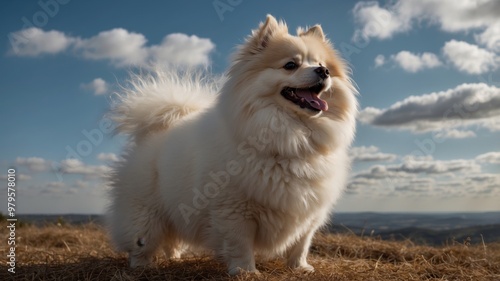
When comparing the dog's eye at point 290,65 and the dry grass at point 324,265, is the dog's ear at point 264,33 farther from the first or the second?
the dry grass at point 324,265

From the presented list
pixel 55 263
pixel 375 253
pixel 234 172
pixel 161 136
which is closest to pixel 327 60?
pixel 234 172

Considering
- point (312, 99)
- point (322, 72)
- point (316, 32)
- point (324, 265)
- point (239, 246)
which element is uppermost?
point (316, 32)

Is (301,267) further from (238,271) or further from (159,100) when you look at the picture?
(159,100)

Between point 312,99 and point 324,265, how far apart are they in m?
1.82

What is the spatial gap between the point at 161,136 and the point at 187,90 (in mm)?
598

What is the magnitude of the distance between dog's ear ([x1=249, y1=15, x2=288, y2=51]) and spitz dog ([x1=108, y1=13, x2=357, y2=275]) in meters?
0.01

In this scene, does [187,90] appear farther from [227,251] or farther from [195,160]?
[227,251]

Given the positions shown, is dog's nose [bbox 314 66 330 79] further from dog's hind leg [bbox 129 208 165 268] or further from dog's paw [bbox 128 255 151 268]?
dog's paw [bbox 128 255 151 268]

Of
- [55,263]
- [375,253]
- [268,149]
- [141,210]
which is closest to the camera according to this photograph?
[268,149]

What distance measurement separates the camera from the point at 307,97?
398 centimetres

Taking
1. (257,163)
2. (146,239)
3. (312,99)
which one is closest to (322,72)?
(312,99)

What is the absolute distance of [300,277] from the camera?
12.7 feet

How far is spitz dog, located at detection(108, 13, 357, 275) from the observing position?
387cm

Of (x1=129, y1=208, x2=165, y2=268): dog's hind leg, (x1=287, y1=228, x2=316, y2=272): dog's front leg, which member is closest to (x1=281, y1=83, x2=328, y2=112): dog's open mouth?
(x1=287, y1=228, x2=316, y2=272): dog's front leg
